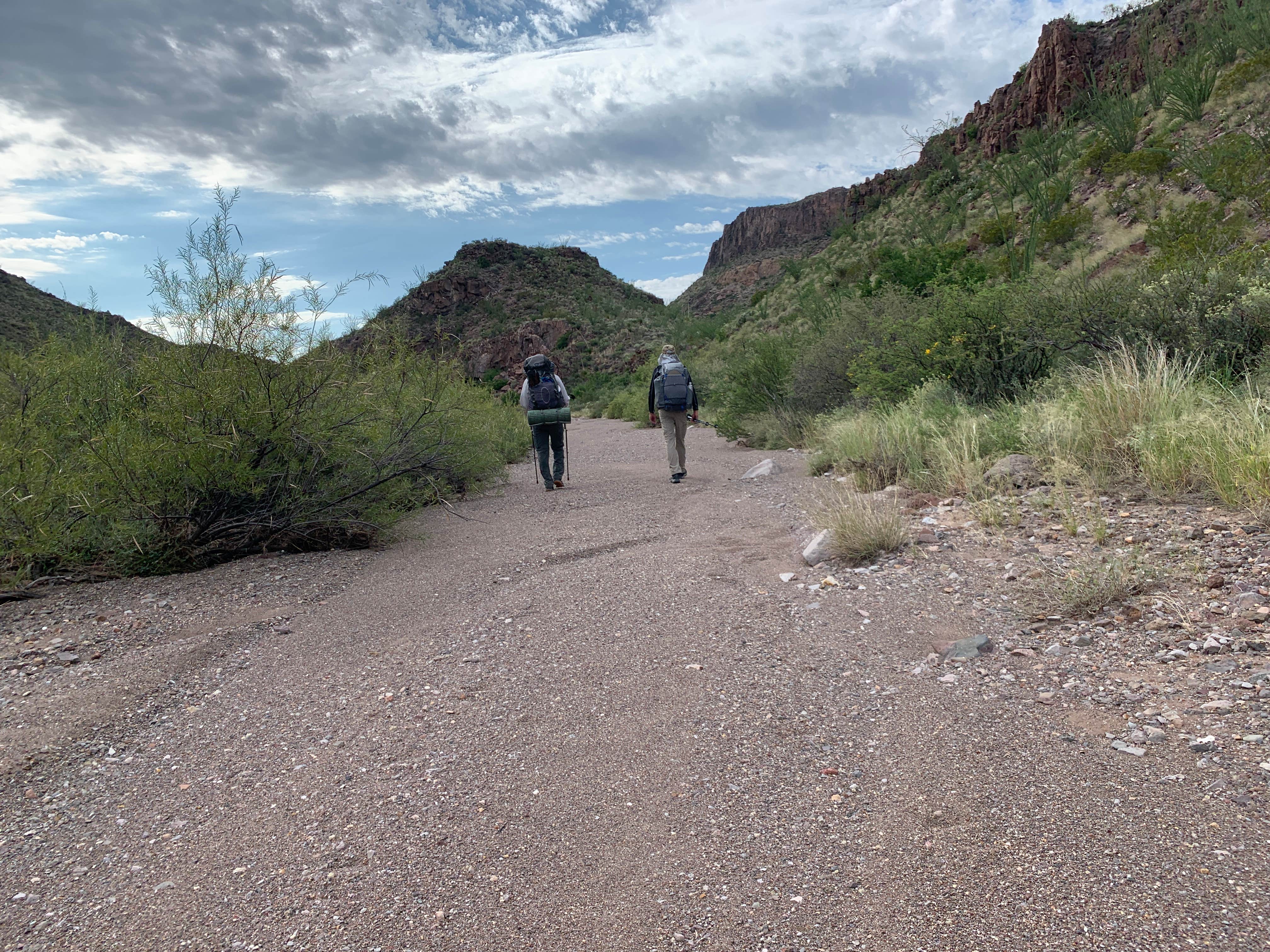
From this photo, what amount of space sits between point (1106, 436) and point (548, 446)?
726 cm

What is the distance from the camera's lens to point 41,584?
602 cm

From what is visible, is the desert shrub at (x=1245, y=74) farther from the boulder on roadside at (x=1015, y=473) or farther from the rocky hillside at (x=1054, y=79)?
the boulder on roadside at (x=1015, y=473)

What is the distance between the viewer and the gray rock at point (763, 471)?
10617 mm

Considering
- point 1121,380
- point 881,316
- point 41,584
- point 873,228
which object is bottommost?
point 41,584

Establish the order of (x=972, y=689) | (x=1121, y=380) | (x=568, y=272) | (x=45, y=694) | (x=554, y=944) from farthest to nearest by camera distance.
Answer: (x=568, y=272) < (x=1121, y=380) < (x=45, y=694) < (x=972, y=689) < (x=554, y=944)

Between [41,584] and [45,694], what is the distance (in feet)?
7.15

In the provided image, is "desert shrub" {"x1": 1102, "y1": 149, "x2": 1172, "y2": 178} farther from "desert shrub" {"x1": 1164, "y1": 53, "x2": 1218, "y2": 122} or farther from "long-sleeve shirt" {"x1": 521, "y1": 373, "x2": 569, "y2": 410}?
"long-sleeve shirt" {"x1": 521, "y1": 373, "x2": 569, "y2": 410}

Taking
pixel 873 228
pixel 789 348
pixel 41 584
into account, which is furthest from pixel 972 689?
pixel 873 228

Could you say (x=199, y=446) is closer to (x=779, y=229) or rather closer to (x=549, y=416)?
(x=549, y=416)

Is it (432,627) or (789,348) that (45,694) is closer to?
(432,627)

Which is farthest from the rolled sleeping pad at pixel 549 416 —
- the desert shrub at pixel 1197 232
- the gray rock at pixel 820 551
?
the desert shrub at pixel 1197 232

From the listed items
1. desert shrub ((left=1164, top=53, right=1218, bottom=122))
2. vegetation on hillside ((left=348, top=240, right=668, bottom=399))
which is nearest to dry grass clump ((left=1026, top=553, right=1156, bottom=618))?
desert shrub ((left=1164, top=53, right=1218, bottom=122))

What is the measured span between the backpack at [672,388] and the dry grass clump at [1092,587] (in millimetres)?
6956

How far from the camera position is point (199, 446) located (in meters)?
6.36
